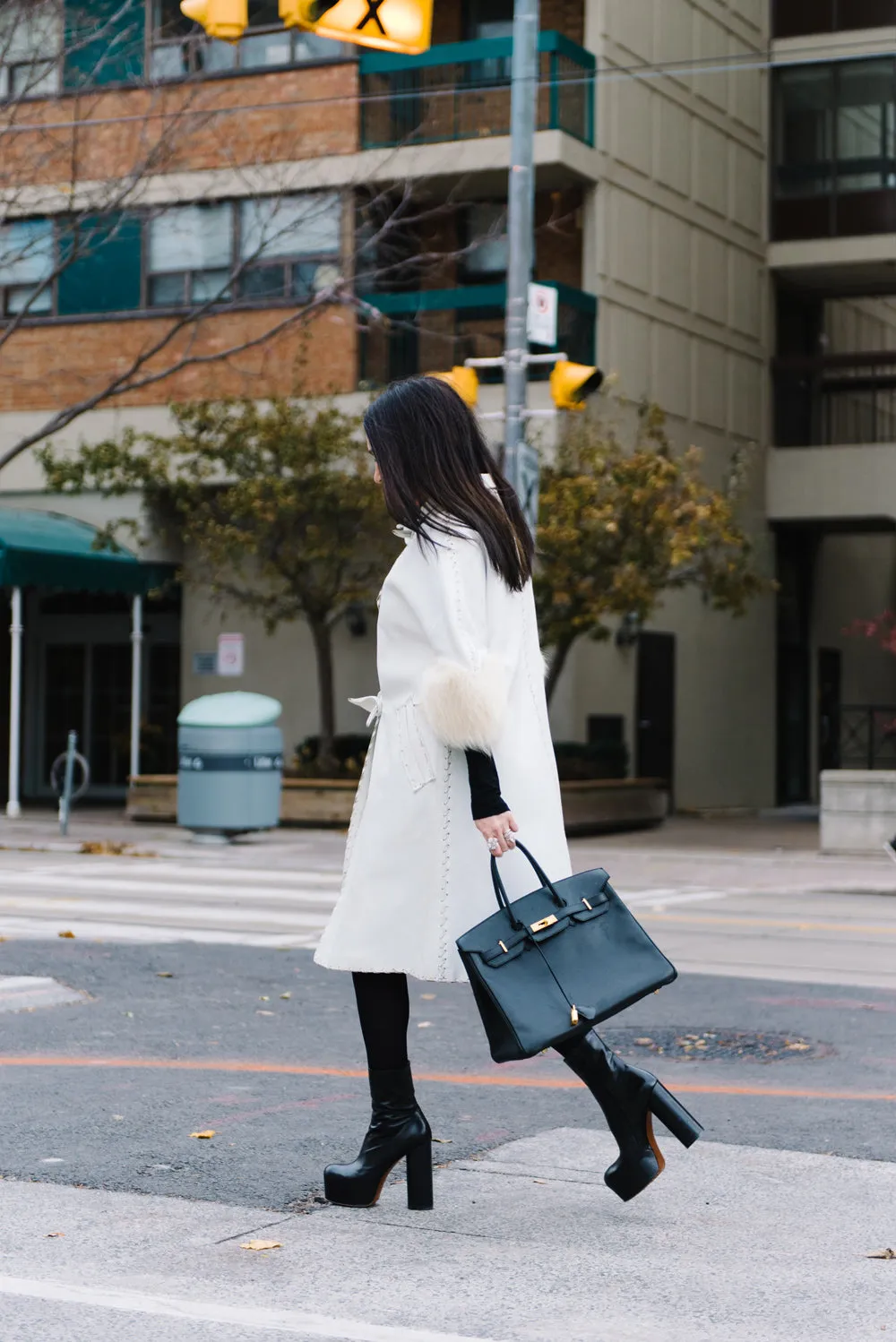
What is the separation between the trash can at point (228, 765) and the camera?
1984 cm

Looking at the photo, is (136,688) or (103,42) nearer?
(103,42)

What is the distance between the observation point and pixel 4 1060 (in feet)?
23.3

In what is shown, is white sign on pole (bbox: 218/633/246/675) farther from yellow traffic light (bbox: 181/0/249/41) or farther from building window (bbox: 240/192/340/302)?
yellow traffic light (bbox: 181/0/249/41)

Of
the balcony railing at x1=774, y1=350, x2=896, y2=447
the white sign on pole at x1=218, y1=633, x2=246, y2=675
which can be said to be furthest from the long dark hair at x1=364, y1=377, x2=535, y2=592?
the balcony railing at x1=774, y1=350, x2=896, y2=447

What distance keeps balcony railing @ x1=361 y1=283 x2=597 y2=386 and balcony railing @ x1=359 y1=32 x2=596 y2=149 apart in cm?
196

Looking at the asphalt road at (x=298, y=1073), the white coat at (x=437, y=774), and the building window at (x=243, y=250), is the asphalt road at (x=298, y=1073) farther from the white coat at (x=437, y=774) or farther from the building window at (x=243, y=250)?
the building window at (x=243, y=250)

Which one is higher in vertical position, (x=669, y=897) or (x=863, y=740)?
(x=863, y=740)

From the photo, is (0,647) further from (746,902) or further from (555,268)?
(746,902)

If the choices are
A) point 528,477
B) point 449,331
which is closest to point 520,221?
point 528,477

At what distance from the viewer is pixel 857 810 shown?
65.3ft

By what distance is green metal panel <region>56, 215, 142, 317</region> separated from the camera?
26.5 m

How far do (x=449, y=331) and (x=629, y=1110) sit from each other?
69.1ft

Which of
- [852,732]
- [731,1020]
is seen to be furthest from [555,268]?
[731,1020]

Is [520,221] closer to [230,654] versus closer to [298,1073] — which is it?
[230,654]
